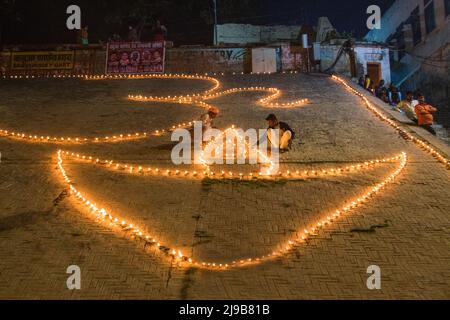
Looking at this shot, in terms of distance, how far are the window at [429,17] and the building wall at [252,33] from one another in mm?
7012

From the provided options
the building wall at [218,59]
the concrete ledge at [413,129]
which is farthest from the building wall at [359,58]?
the concrete ledge at [413,129]

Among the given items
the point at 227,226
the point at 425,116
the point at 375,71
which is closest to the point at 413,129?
the point at 425,116

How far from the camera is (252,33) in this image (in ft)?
81.6

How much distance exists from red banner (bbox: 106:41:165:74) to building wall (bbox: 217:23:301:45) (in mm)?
6819

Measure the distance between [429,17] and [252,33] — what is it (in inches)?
364

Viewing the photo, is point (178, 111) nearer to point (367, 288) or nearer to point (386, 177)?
point (386, 177)

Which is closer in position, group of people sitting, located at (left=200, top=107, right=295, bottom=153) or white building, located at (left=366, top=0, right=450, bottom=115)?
group of people sitting, located at (left=200, top=107, right=295, bottom=153)

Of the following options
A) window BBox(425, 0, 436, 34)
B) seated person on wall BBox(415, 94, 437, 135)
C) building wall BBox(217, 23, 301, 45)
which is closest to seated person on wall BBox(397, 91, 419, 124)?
seated person on wall BBox(415, 94, 437, 135)

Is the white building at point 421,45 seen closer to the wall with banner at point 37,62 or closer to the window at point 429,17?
the window at point 429,17

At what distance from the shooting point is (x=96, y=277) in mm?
5012

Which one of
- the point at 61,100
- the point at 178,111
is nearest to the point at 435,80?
the point at 178,111

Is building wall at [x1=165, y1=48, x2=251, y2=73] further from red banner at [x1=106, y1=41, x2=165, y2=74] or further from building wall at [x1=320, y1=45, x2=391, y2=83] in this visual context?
building wall at [x1=320, y1=45, x2=391, y2=83]

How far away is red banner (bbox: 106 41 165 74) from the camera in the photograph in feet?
59.2

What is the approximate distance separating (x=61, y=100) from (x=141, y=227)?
8.57m
